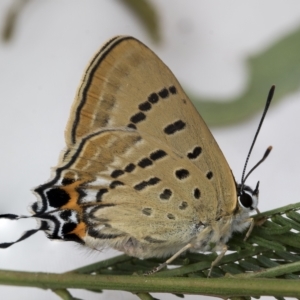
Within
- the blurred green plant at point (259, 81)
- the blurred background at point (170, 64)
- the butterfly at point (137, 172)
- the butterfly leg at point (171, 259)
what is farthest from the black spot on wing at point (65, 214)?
the blurred green plant at point (259, 81)

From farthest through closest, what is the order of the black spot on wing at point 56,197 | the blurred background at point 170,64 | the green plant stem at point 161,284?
the blurred background at point 170,64, the black spot on wing at point 56,197, the green plant stem at point 161,284

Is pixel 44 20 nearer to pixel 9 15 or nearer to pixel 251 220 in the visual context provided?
pixel 9 15

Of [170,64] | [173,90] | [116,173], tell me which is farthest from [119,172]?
[170,64]

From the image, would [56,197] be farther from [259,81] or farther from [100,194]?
[259,81]

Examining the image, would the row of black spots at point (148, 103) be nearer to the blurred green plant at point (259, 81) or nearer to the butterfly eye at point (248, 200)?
the butterfly eye at point (248, 200)

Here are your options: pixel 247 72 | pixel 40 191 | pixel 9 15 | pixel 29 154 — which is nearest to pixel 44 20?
pixel 9 15

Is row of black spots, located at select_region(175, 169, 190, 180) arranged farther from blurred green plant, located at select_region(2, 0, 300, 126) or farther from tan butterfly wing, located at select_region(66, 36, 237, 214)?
blurred green plant, located at select_region(2, 0, 300, 126)

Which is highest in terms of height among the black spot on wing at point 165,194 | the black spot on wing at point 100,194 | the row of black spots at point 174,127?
the row of black spots at point 174,127

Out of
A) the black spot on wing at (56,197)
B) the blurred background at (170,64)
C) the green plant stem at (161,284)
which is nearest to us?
the green plant stem at (161,284)
